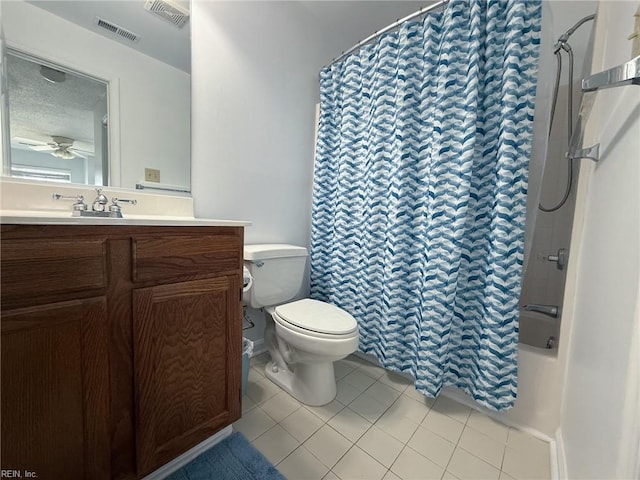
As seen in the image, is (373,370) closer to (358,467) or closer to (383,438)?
(383,438)

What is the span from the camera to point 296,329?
3.87 feet

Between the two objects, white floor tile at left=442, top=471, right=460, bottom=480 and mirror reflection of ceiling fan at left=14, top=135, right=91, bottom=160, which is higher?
mirror reflection of ceiling fan at left=14, top=135, right=91, bottom=160

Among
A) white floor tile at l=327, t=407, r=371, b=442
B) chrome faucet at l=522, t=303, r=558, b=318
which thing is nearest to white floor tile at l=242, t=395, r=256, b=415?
white floor tile at l=327, t=407, r=371, b=442

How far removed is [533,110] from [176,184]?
64.0 inches

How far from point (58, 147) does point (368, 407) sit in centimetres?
174

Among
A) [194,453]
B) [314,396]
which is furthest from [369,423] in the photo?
[194,453]

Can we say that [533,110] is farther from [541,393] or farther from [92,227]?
[92,227]

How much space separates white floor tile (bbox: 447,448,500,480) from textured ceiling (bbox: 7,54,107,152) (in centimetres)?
191

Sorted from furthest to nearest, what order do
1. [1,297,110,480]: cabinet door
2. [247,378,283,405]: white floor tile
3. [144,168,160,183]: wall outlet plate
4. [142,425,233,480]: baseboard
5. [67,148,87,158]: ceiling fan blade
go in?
[247,378,283,405]: white floor tile → [144,168,160,183]: wall outlet plate → [67,148,87,158]: ceiling fan blade → [142,425,233,480]: baseboard → [1,297,110,480]: cabinet door

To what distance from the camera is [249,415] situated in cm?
118

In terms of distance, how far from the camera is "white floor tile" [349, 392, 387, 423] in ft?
4.00

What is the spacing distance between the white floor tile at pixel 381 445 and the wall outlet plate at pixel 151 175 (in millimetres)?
1497

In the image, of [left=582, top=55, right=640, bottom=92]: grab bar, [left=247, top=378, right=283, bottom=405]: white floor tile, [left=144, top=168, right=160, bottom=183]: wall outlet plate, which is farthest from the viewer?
[left=247, top=378, right=283, bottom=405]: white floor tile

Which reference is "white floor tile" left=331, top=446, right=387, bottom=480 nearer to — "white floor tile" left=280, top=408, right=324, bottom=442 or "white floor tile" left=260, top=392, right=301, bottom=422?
"white floor tile" left=280, top=408, right=324, bottom=442
